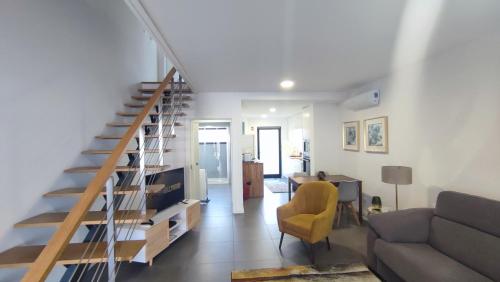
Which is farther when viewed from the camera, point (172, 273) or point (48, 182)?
point (172, 273)

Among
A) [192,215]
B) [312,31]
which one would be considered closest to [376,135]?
[312,31]

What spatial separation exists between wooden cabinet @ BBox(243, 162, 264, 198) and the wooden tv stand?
2.53m

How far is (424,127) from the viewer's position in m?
3.06

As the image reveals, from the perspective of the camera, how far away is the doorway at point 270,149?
30.2ft

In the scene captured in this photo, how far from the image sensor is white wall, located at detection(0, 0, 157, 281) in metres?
1.97

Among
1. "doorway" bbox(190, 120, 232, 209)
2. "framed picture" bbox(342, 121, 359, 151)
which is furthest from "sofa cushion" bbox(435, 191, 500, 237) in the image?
"doorway" bbox(190, 120, 232, 209)

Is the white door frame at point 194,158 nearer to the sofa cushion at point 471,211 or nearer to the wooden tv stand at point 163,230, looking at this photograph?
the wooden tv stand at point 163,230

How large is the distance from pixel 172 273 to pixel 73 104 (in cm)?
222

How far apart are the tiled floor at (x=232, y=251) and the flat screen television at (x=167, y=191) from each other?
23.1 inches

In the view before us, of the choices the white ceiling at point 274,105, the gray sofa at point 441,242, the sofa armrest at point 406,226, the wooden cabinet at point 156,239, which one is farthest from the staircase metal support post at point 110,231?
the white ceiling at point 274,105

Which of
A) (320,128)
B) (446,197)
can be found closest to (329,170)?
(320,128)

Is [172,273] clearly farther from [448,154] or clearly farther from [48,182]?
[448,154]

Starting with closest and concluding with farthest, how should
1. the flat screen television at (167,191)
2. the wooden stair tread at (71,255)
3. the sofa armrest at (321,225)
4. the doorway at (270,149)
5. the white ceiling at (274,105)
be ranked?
the wooden stair tread at (71,255)
the sofa armrest at (321,225)
the flat screen television at (167,191)
the white ceiling at (274,105)
the doorway at (270,149)

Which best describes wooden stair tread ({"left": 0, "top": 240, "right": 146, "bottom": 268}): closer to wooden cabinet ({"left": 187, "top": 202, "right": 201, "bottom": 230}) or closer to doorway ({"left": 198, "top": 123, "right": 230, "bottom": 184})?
wooden cabinet ({"left": 187, "top": 202, "right": 201, "bottom": 230})
